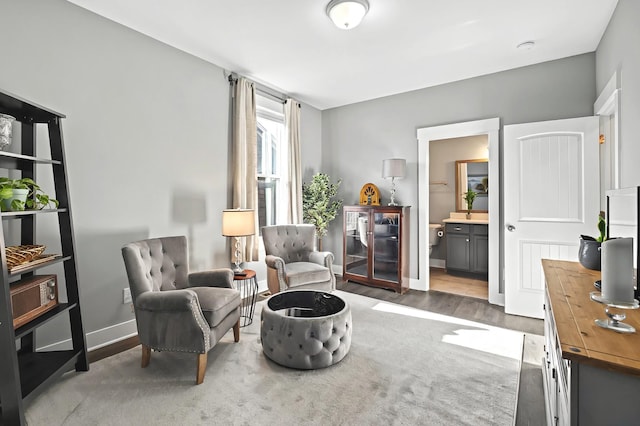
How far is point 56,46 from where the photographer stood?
7.78 ft

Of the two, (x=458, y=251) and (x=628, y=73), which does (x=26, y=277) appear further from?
(x=458, y=251)

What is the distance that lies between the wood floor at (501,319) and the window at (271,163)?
1.42 m

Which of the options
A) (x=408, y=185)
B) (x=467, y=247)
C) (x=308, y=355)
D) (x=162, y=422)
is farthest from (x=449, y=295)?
(x=162, y=422)

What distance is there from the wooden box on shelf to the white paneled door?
408 centimetres

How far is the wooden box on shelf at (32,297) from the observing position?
181 centimetres

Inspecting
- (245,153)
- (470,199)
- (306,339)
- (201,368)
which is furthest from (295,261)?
(470,199)

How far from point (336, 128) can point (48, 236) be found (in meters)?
3.92

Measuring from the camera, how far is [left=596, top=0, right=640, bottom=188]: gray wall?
6.67 ft

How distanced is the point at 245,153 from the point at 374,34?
1.87 meters

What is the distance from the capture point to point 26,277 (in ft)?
6.81

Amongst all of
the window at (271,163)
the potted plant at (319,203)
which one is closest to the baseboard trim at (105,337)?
the window at (271,163)

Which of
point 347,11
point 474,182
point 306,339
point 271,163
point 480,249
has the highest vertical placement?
A: point 347,11

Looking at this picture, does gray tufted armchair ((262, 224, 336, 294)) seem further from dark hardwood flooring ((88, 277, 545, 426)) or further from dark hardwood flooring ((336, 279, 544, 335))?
→ dark hardwood flooring ((336, 279, 544, 335))

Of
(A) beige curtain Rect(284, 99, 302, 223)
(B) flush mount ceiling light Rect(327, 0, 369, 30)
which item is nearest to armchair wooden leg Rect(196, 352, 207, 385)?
(A) beige curtain Rect(284, 99, 302, 223)
